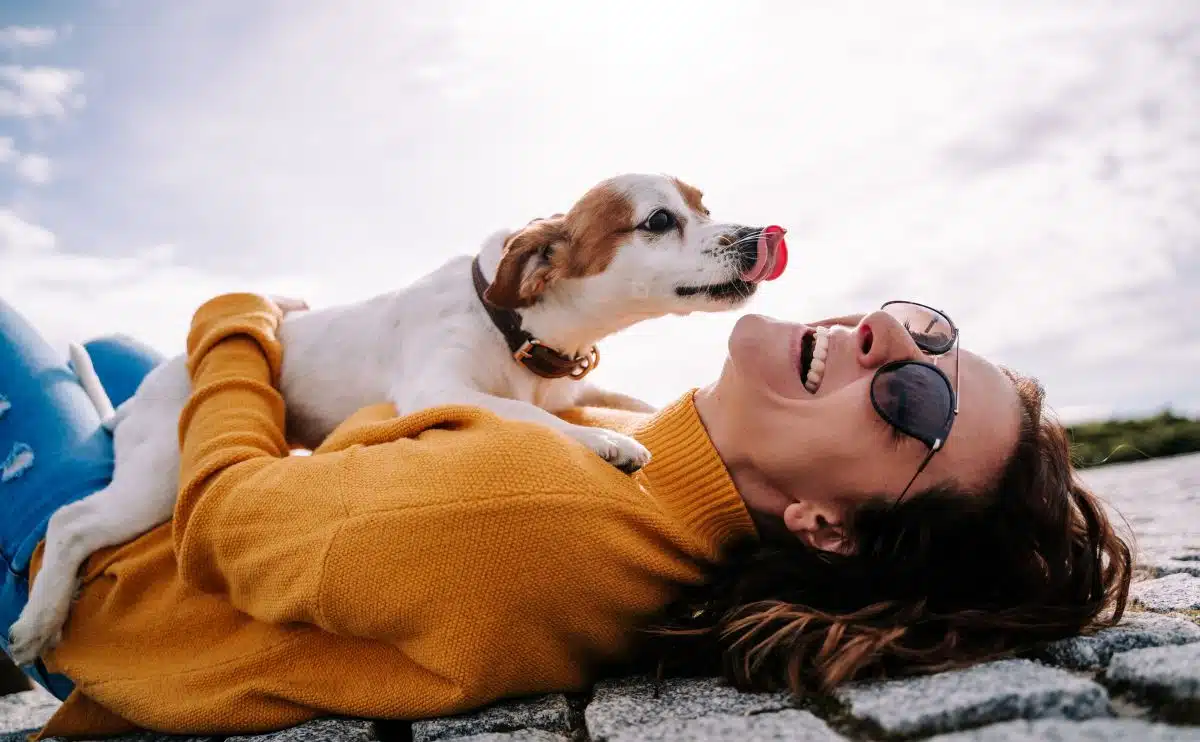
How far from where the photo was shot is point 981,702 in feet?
4.21

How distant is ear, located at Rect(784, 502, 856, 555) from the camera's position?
1869 mm

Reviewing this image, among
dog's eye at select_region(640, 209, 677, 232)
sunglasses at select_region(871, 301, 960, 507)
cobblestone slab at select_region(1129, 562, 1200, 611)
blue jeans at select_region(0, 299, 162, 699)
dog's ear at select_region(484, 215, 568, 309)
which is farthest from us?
dog's eye at select_region(640, 209, 677, 232)

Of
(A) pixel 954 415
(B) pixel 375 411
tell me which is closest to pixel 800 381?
(A) pixel 954 415

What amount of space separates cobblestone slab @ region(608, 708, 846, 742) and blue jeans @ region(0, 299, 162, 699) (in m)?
1.75

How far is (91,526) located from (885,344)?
2027mm

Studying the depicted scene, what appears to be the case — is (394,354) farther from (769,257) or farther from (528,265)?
(769,257)

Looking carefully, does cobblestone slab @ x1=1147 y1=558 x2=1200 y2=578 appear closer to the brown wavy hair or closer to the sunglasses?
the brown wavy hair

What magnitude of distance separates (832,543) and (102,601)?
5.86 feet

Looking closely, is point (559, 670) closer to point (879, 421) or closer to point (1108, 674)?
point (879, 421)

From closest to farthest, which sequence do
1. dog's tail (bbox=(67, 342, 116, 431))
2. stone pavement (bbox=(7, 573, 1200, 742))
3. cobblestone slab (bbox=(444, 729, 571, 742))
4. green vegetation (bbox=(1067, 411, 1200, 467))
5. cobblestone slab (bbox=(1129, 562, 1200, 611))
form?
stone pavement (bbox=(7, 573, 1200, 742)) < cobblestone slab (bbox=(444, 729, 571, 742)) < cobblestone slab (bbox=(1129, 562, 1200, 611)) < dog's tail (bbox=(67, 342, 116, 431)) < green vegetation (bbox=(1067, 411, 1200, 467))

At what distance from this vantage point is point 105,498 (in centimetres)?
244

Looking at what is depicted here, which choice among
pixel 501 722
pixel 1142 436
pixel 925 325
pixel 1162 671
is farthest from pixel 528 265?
pixel 1142 436

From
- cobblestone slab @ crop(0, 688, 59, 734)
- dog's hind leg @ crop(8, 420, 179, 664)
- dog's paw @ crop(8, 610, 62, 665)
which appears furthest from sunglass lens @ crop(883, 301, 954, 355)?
cobblestone slab @ crop(0, 688, 59, 734)

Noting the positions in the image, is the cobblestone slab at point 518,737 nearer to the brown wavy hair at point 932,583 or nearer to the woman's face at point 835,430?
the brown wavy hair at point 932,583
